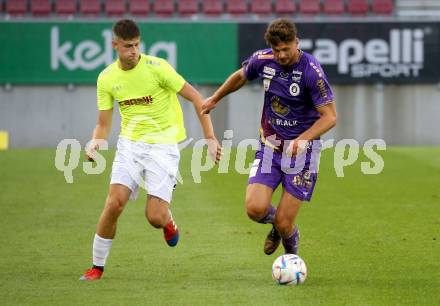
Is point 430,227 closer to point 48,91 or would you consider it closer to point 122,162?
point 122,162

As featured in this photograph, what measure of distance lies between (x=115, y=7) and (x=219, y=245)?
16.5 meters

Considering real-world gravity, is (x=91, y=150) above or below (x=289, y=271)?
above

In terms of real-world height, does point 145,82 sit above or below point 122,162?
above

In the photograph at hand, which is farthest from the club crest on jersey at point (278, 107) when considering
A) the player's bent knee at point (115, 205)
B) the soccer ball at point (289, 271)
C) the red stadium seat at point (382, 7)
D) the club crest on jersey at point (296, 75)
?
the red stadium seat at point (382, 7)

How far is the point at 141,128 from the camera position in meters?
9.93

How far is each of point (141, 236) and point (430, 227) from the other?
3220 mm

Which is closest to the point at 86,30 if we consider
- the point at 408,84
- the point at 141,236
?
the point at 408,84

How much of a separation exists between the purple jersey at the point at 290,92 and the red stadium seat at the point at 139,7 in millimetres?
18011

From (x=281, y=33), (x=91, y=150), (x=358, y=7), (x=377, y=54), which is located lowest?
(x=377, y=54)

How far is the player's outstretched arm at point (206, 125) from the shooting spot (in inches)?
375

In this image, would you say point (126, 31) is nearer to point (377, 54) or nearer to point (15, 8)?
point (377, 54)

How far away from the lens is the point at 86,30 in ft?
81.4

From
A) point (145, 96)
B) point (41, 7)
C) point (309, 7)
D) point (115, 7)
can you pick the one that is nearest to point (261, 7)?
point (309, 7)

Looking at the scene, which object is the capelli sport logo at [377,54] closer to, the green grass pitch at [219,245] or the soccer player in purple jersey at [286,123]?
the green grass pitch at [219,245]
